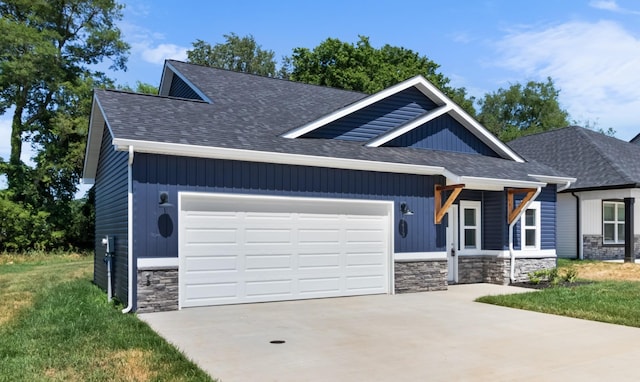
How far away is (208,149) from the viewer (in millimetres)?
10023

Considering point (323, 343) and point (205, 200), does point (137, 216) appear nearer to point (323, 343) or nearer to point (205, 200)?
point (205, 200)

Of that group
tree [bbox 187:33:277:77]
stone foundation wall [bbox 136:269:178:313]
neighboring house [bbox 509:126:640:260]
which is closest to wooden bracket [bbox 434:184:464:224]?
→ stone foundation wall [bbox 136:269:178:313]

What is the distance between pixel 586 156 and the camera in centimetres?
2186

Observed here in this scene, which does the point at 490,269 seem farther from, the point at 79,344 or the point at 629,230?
the point at 79,344

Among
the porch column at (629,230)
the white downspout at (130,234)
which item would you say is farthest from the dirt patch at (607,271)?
the white downspout at (130,234)

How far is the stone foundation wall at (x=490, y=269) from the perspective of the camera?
1441cm

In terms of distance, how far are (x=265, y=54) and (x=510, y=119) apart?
2610 cm

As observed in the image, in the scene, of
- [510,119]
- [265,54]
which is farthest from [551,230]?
[510,119]

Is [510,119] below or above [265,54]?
below

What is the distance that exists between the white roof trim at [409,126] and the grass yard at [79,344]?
7.26 meters

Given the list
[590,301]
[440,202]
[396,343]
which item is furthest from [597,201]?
[396,343]

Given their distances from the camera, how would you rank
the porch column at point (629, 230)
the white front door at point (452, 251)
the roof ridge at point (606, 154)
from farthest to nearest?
the roof ridge at point (606, 154) < the porch column at point (629, 230) < the white front door at point (452, 251)

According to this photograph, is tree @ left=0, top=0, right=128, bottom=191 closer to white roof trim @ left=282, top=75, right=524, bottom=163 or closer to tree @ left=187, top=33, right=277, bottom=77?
tree @ left=187, top=33, right=277, bottom=77

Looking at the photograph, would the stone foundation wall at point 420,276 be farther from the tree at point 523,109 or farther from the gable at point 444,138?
the tree at point 523,109
